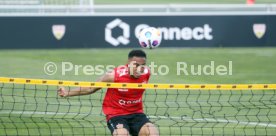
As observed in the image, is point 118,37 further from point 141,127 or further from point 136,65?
point 141,127

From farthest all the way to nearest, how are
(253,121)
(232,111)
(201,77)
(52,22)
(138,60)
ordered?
(52,22), (201,77), (232,111), (253,121), (138,60)

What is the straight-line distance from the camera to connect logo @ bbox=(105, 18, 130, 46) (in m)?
26.0

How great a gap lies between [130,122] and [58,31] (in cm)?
1426

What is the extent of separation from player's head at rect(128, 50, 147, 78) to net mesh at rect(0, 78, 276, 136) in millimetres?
2484

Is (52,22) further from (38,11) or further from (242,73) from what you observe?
(242,73)

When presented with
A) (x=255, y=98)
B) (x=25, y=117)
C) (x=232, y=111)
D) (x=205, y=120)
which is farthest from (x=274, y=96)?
(x=25, y=117)

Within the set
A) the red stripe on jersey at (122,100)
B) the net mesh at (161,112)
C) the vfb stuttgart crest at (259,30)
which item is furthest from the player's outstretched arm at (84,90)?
the vfb stuttgart crest at (259,30)

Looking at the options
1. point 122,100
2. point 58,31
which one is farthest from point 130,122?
point 58,31

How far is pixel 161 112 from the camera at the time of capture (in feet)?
52.8

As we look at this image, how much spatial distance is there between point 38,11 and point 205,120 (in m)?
12.4

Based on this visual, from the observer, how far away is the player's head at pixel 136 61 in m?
11.9

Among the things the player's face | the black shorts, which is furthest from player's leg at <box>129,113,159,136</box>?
the player's face

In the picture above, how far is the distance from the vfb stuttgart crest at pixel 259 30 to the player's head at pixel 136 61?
15.3 m

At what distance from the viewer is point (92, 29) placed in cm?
2602
